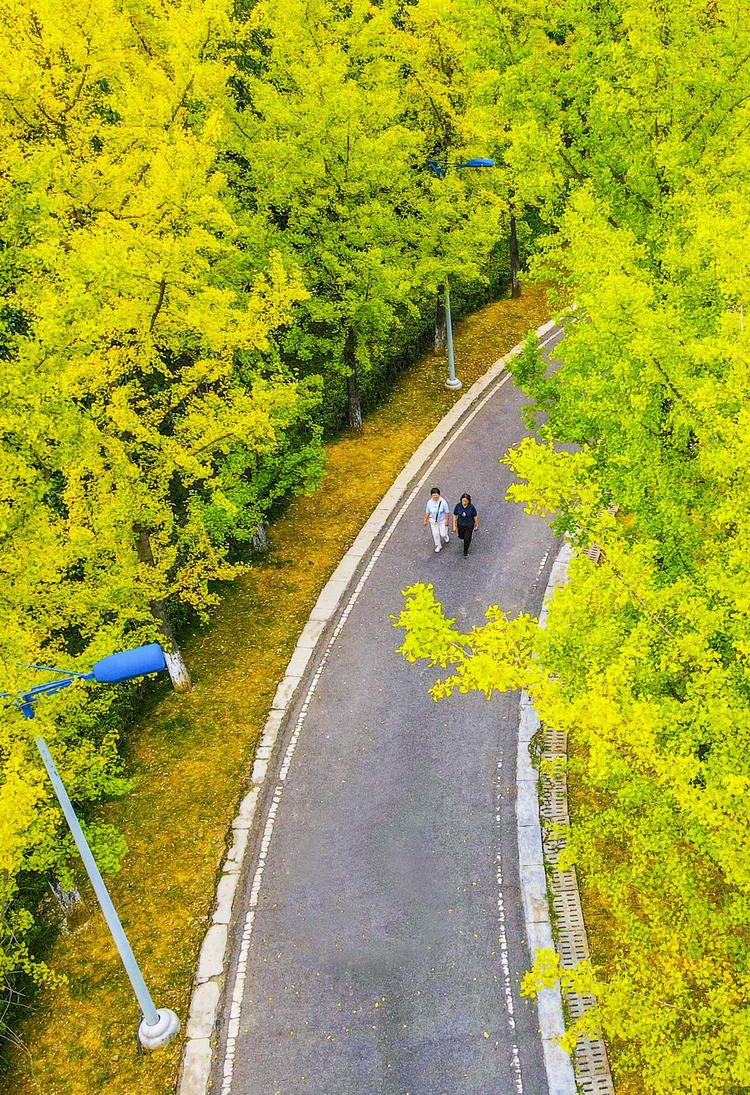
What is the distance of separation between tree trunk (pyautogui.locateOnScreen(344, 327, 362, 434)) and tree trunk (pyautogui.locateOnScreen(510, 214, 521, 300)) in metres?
10.6

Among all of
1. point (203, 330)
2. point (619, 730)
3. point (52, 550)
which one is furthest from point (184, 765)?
point (619, 730)

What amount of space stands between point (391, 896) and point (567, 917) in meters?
2.65

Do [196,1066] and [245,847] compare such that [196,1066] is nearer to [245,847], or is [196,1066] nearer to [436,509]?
[245,847]

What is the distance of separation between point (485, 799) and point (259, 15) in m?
18.1

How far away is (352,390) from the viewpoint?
23078mm

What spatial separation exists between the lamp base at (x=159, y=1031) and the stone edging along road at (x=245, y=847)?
0.28 meters

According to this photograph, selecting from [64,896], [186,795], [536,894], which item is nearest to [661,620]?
[536,894]

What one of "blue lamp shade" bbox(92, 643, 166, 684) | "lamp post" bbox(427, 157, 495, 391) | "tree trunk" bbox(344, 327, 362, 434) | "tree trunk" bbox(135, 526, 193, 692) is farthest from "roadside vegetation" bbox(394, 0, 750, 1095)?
"tree trunk" bbox(344, 327, 362, 434)

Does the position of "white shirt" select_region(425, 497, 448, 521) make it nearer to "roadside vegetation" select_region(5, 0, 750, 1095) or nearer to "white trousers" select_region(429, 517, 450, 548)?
"white trousers" select_region(429, 517, 450, 548)

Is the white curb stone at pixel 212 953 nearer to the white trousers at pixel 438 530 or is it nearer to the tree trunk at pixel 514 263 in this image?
the white trousers at pixel 438 530

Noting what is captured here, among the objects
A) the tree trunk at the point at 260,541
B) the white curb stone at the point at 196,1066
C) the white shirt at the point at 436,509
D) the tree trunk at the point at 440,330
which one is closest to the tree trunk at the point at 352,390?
the tree trunk at the point at 260,541

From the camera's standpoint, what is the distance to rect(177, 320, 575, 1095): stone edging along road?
10.4 m

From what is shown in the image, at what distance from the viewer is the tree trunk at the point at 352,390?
22.5 meters

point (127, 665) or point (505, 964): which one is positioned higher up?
point (127, 665)
